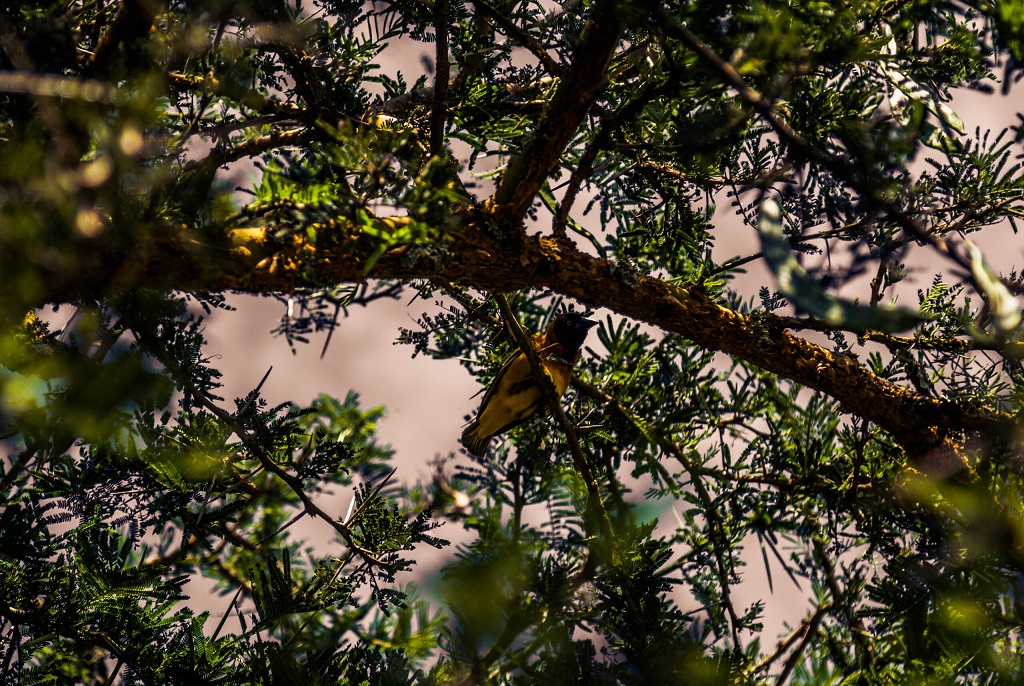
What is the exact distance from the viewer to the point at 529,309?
71.7 inches

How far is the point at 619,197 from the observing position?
1.70 m

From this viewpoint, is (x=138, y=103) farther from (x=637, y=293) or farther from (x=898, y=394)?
(x=898, y=394)

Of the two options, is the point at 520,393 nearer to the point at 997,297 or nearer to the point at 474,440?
the point at 474,440

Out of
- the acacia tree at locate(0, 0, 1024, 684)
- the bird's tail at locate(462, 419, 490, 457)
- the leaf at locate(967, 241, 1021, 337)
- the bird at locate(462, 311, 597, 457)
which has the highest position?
the bird at locate(462, 311, 597, 457)

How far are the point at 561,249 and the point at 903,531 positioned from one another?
1144 millimetres

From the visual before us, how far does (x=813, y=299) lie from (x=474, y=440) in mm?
1798

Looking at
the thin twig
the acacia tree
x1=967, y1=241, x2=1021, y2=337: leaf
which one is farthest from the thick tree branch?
x1=967, y1=241, x2=1021, y2=337: leaf

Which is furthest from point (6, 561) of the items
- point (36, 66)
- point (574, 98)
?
point (574, 98)

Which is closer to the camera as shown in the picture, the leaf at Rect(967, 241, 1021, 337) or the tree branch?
the leaf at Rect(967, 241, 1021, 337)

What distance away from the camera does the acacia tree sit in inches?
31.0

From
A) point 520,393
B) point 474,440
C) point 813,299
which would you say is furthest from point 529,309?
point 813,299

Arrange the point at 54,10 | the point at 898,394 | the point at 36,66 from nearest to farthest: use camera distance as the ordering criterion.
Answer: the point at 36,66 → the point at 54,10 → the point at 898,394

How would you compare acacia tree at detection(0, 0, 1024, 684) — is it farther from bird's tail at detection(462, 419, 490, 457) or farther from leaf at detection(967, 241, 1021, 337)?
bird's tail at detection(462, 419, 490, 457)

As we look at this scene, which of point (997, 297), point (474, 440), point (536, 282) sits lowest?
point (997, 297)
